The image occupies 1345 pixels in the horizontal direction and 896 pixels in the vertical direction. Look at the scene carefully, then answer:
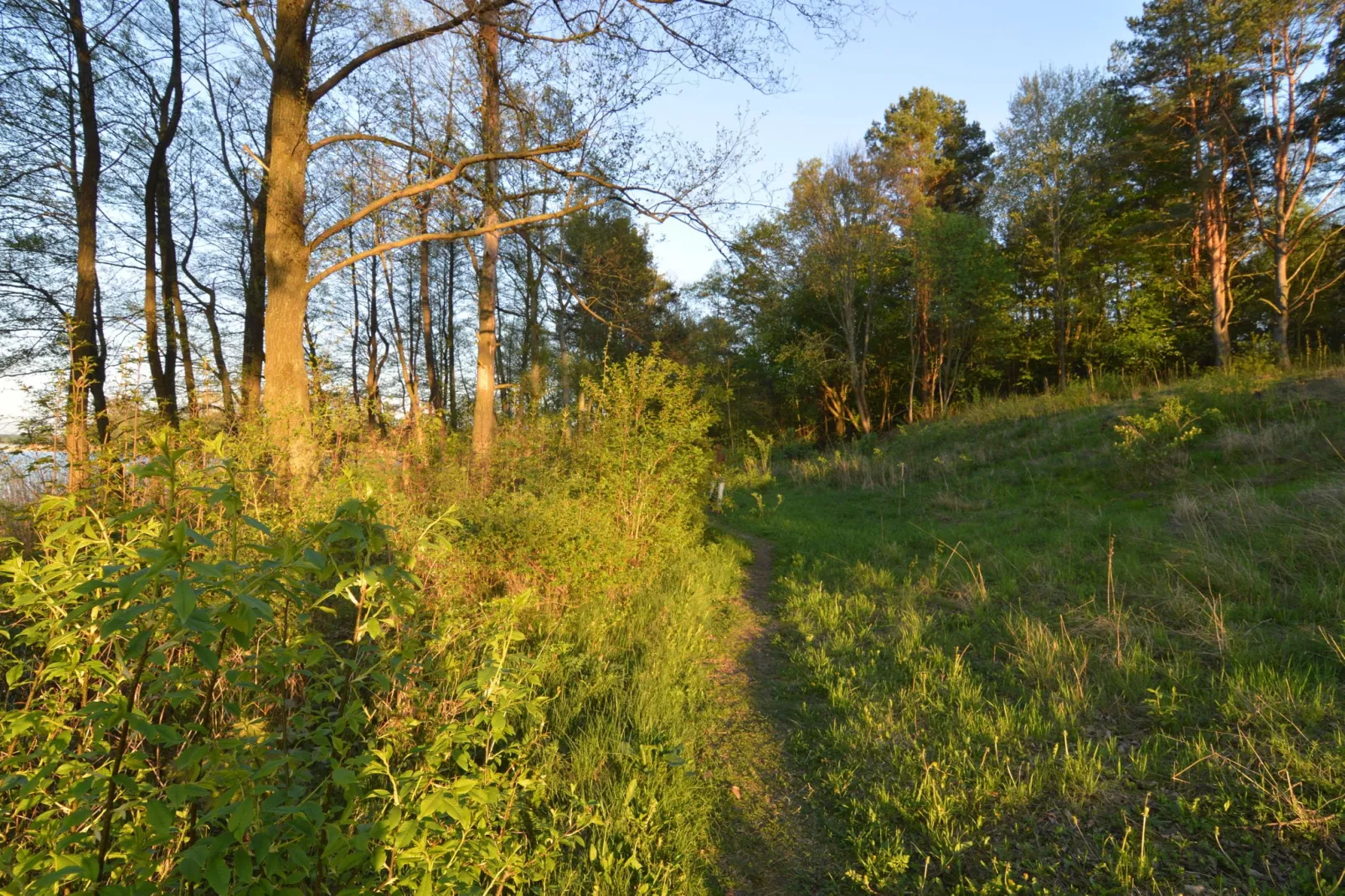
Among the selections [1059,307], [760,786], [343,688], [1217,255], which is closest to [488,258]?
[343,688]

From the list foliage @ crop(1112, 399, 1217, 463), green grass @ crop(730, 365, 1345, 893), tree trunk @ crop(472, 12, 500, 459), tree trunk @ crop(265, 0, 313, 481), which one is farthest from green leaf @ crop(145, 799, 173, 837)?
foliage @ crop(1112, 399, 1217, 463)

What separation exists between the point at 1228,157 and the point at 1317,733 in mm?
19622

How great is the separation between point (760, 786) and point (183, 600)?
2964mm

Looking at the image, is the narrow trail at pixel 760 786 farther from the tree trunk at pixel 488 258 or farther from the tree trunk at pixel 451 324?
the tree trunk at pixel 451 324

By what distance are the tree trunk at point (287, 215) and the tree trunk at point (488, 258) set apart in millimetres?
2060

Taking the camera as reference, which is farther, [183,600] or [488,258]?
[488,258]

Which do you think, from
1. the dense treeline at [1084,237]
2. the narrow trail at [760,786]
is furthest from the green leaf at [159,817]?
the dense treeline at [1084,237]

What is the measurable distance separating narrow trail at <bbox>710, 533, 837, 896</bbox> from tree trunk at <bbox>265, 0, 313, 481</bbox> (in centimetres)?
494

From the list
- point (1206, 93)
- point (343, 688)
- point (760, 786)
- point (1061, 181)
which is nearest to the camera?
point (343, 688)

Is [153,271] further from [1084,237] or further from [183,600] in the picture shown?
A: [1084,237]

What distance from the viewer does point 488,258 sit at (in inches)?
389

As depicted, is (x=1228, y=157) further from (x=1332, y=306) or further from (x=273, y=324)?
(x=273, y=324)

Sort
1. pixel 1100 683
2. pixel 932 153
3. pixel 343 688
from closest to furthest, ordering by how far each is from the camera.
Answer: pixel 343 688, pixel 1100 683, pixel 932 153

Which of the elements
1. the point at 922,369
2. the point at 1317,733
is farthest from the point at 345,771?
the point at 922,369
